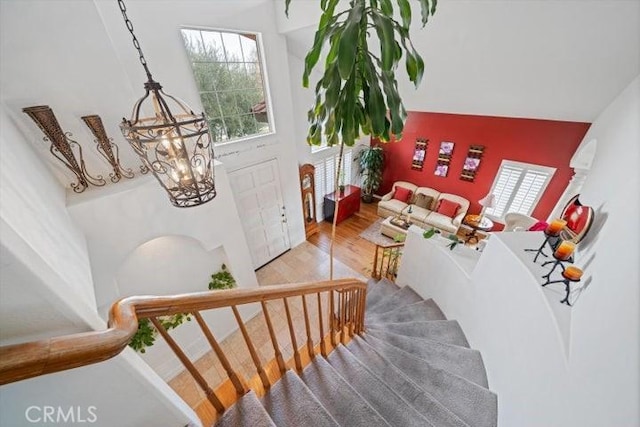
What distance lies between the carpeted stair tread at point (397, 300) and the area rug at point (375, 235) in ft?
5.35

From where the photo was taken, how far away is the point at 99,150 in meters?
2.17

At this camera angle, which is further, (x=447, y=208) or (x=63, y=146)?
(x=447, y=208)

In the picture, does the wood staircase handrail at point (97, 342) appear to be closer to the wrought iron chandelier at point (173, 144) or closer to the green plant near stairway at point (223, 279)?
the wrought iron chandelier at point (173, 144)

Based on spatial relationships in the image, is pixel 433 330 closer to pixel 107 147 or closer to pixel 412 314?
pixel 412 314

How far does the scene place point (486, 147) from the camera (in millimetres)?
4863

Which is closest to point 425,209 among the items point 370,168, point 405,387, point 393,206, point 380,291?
point 393,206

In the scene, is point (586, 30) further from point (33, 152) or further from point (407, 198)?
point (33, 152)

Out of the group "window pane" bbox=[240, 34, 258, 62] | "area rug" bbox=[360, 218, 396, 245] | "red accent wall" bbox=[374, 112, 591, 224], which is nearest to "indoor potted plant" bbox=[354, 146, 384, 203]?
"red accent wall" bbox=[374, 112, 591, 224]

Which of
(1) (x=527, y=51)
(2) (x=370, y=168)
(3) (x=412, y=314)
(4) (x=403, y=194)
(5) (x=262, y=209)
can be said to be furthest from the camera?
(2) (x=370, y=168)

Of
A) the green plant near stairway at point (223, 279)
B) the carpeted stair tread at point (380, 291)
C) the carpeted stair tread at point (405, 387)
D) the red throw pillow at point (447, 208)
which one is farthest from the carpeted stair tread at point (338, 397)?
the red throw pillow at point (447, 208)

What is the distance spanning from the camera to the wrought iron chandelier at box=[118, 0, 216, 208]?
109cm

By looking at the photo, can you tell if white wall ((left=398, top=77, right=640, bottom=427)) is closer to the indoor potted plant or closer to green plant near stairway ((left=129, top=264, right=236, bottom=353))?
green plant near stairway ((left=129, top=264, right=236, bottom=353))

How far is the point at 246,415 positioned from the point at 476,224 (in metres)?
5.43

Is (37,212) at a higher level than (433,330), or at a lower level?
higher
